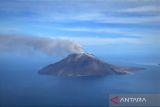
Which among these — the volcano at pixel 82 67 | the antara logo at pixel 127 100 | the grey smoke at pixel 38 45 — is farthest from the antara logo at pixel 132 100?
the grey smoke at pixel 38 45

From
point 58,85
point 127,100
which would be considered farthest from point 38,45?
point 127,100

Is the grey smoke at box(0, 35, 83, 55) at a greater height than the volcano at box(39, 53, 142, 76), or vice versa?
the grey smoke at box(0, 35, 83, 55)

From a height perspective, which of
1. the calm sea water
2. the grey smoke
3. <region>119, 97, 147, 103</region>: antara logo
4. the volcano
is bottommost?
<region>119, 97, 147, 103</region>: antara logo

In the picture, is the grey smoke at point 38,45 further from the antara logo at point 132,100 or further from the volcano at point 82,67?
the antara logo at point 132,100

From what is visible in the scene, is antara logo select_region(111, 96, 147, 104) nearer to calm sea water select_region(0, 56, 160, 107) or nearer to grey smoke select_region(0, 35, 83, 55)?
calm sea water select_region(0, 56, 160, 107)

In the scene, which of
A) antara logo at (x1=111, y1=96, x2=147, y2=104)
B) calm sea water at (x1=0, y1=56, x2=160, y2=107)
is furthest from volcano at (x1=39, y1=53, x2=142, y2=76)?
antara logo at (x1=111, y1=96, x2=147, y2=104)

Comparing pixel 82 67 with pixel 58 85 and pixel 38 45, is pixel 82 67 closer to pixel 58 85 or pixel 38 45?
pixel 58 85

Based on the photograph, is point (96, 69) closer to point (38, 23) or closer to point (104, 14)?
point (104, 14)
